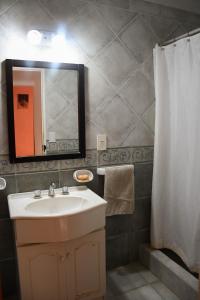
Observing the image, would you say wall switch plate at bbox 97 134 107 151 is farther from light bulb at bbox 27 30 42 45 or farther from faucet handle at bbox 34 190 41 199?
light bulb at bbox 27 30 42 45

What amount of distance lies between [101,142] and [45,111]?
53 cm

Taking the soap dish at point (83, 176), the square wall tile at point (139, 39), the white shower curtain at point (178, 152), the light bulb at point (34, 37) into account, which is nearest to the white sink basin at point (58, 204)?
the soap dish at point (83, 176)

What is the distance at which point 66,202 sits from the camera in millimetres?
1840

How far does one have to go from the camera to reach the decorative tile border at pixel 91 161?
185 cm

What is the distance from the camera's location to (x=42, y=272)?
5.16ft

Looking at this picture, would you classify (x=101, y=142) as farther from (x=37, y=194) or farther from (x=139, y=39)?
(x=139, y=39)

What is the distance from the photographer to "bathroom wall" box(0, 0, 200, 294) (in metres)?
1.82

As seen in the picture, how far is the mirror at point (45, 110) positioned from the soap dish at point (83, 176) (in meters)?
0.14

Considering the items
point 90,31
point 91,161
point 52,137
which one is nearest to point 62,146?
point 52,137

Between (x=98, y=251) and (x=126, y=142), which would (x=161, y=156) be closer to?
(x=126, y=142)

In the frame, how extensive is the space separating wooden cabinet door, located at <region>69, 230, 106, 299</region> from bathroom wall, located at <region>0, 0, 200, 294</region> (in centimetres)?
52

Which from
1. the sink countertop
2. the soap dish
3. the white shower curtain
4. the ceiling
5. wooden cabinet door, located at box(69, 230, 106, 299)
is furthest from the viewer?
the ceiling

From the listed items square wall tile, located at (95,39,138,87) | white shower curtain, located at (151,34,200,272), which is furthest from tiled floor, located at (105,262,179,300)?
square wall tile, located at (95,39,138,87)

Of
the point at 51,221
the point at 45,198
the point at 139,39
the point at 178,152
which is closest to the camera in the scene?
the point at 51,221
